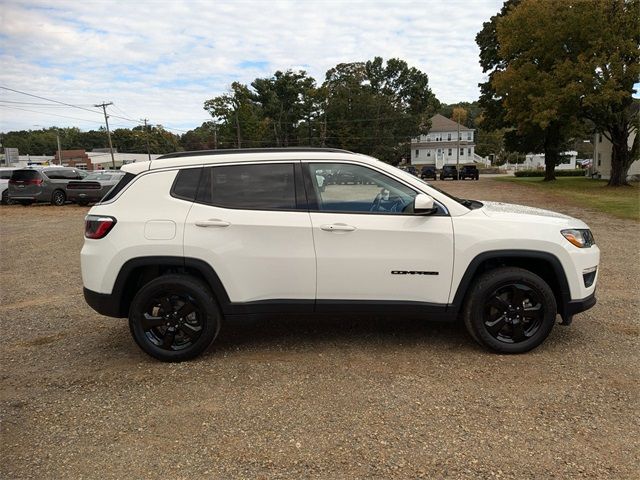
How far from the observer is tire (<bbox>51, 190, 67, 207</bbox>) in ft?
66.1

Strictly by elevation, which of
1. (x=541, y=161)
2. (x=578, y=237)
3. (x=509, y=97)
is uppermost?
(x=509, y=97)

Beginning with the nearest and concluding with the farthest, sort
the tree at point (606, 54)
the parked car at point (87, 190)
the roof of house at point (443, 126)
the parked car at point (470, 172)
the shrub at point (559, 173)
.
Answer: the parked car at point (87, 190)
the tree at point (606, 54)
the parked car at point (470, 172)
the shrub at point (559, 173)
the roof of house at point (443, 126)

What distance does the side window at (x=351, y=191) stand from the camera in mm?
4109

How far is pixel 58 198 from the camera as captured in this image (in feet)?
66.6

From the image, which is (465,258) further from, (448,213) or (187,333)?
(187,333)

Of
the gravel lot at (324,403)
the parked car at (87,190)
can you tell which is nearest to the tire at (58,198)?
the parked car at (87,190)

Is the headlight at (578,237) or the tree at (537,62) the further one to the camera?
the tree at (537,62)

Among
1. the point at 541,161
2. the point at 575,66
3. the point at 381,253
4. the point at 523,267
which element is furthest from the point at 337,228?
the point at 541,161

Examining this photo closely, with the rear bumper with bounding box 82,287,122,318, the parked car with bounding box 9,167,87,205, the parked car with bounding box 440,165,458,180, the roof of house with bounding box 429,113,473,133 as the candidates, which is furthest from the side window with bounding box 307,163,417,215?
the roof of house with bounding box 429,113,473,133

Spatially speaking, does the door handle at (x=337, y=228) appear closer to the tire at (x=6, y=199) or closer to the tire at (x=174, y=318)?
the tire at (x=174, y=318)

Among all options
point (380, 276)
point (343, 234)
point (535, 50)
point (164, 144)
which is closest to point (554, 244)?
point (380, 276)

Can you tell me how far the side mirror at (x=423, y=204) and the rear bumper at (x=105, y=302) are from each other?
2668mm

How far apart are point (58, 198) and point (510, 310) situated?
20.8 metres

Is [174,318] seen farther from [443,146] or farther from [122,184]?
[443,146]
